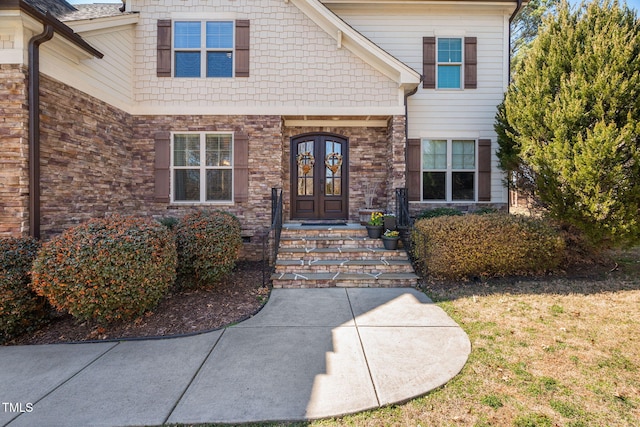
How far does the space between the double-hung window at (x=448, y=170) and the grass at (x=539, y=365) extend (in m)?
3.85

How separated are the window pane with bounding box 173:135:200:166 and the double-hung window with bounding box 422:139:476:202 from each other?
20.0ft

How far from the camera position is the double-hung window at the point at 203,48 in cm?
737

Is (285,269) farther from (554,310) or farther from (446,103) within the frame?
(446,103)

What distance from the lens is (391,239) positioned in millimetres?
6371

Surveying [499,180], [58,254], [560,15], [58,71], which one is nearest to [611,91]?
[560,15]

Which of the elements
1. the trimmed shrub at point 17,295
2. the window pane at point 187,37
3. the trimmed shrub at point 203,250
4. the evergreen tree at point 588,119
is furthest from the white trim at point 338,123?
the trimmed shrub at point 17,295

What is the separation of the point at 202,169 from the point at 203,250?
316 centimetres

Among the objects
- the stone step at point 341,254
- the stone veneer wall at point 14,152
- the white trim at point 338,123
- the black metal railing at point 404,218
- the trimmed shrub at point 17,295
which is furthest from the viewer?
the white trim at point 338,123

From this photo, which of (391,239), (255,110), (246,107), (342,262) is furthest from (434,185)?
(246,107)

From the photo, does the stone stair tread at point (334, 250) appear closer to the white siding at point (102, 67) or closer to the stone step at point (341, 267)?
the stone step at point (341, 267)

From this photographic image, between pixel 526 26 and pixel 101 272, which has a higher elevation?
pixel 526 26

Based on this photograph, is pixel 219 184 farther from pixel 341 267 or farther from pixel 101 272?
pixel 101 272

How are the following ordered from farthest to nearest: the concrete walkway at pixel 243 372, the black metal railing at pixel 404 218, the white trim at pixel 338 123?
1. the white trim at pixel 338 123
2. the black metal railing at pixel 404 218
3. the concrete walkway at pixel 243 372

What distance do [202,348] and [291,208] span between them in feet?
17.1
